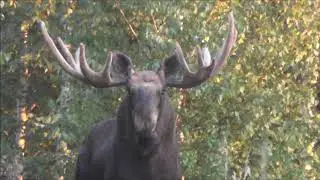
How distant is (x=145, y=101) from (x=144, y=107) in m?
0.07

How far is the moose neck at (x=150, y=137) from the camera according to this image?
865 centimetres

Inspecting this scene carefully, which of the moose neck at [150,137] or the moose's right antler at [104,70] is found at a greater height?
the moose's right antler at [104,70]

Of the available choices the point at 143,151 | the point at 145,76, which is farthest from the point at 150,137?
the point at 145,76

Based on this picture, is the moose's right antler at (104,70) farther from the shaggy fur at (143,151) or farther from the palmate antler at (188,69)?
the palmate antler at (188,69)

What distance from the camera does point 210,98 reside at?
12344mm

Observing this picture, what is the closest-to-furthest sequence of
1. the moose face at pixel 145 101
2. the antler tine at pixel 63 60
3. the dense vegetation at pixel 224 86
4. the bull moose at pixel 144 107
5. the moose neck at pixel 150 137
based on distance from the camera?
1. the moose face at pixel 145 101
2. the bull moose at pixel 144 107
3. the moose neck at pixel 150 137
4. the antler tine at pixel 63 60
5. the dense vegetation at pixel 224 86

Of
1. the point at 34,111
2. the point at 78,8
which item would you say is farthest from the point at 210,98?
the point at 34,111

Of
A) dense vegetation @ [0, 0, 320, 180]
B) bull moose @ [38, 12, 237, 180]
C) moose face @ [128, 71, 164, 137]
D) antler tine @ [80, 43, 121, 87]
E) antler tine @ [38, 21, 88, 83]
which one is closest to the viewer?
moose face @ [128, 71, 164, 137]

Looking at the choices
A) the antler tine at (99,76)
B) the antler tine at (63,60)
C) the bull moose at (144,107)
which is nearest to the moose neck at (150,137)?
the bull moose at (144,107)

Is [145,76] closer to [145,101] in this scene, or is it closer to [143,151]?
[145,101]

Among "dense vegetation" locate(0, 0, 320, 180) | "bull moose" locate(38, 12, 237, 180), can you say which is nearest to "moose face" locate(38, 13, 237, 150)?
"bull moose" locate(38, 12, 237, 180)

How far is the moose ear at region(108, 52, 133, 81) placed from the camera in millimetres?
9031

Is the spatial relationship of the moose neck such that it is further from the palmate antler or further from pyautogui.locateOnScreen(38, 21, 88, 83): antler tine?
pyautogui.locateOnScreen(38, 21, 88, 83): antler tine

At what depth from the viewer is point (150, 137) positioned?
28.1ft
